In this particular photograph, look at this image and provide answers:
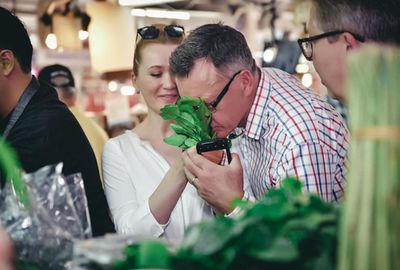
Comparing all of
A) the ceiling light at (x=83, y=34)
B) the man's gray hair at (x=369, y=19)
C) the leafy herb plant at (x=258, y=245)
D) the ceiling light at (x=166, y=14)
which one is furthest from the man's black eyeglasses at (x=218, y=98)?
the ceiling light at (x=166, y=14)

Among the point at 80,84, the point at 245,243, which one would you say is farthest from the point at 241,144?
the point at 80,84

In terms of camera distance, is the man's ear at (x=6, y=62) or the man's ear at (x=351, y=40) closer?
the man's ear at (x=351, y=40)

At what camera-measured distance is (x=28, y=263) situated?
1474 millimetres

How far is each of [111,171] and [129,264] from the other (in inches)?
55.4

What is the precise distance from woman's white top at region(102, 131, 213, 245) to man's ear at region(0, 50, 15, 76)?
474 mm

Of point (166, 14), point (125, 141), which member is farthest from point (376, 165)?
point (166, 14)

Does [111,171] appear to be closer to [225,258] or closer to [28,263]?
[28,263]

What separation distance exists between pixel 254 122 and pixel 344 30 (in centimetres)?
48

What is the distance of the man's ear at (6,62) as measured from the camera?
252 centimetres

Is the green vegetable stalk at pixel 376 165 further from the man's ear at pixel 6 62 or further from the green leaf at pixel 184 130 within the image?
the man's ear at pixel 6 62

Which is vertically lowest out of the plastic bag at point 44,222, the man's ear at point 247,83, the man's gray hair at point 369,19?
the plastic bag at point 44,222

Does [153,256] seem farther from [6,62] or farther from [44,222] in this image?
[6,62]

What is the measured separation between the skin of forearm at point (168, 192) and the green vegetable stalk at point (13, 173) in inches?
35.2

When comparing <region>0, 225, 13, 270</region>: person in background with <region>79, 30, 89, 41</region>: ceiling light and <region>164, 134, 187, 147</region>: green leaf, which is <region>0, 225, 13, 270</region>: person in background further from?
<region>79, 30, 89, 41</region>: ceiling light
